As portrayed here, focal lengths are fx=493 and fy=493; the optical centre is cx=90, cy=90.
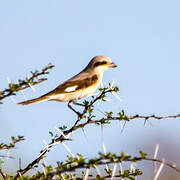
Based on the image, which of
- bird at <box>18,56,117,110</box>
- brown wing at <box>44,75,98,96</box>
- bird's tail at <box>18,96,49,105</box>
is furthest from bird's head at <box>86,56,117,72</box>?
bird's tail at <box>18,96,49,105</box>

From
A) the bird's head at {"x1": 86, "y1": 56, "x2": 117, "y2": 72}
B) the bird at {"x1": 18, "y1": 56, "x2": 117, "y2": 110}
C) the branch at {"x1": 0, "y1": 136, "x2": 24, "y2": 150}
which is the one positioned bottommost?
the branch at {"x1": 0, "y1": 136, "x2": 24, "y2": 150}

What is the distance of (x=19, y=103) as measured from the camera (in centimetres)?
604

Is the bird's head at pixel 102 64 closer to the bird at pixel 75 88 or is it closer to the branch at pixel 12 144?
the bird at pixel 75 88

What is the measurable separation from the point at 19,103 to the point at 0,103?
1.86 m

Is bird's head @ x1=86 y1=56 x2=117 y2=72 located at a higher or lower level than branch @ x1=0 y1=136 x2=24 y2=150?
higher

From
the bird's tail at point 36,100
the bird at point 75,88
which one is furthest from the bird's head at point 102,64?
the bird's tail at point 36,100

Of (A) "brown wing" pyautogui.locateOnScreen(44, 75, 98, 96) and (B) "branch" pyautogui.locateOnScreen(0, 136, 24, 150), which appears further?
(A) "brown wing" pyautogui.locateOnScreen(44, 75, 98, 96)

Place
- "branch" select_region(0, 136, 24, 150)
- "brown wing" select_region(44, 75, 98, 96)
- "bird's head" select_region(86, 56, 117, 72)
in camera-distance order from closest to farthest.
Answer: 1. "branch" select_region(0, 136, 24, 150)
2. "brown wing" select_region(44, 75, 98, 96)
3. "bird's head" select_region(86, 56, 117, 72)

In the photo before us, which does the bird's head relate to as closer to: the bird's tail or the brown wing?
the brown wing

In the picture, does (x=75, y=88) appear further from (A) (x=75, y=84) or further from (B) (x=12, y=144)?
(B) (x=12, y=144)

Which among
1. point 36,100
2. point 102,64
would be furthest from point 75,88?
point 102,64

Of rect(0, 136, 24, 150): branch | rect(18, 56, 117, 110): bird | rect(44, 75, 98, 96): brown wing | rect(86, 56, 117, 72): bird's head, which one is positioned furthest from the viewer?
rect(86, 56, 117, 72): bird's head

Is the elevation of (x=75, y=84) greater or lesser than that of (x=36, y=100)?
greater

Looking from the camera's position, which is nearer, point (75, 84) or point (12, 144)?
point (12, 144)
